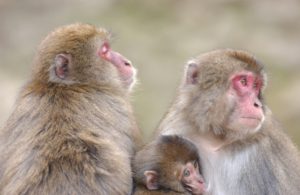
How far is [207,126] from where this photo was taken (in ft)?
24.8

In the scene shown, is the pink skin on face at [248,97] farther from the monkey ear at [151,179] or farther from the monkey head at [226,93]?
the monkey ear at [151,179]

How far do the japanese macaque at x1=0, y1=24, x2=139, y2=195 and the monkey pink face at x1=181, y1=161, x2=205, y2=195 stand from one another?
1.28 feet

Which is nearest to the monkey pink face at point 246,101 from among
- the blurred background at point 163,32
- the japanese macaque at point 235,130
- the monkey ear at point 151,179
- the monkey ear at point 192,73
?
the japanese macaque at point 235,130

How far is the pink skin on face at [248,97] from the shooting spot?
24.2 feet

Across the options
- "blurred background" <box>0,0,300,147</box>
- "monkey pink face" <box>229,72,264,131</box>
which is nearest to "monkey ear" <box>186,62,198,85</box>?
"monkey pink face" <box>229,72,264,131</box>

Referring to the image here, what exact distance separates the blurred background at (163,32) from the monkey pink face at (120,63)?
8.67 meters

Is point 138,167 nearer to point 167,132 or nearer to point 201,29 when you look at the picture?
point 167,132

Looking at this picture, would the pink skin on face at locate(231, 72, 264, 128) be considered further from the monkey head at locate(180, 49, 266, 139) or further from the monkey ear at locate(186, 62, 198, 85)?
the monkey ear at locate(186, 62, 198, 85)

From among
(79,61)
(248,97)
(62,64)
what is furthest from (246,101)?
(62,64)

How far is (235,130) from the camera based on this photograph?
7426mm

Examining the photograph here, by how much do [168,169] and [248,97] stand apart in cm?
86

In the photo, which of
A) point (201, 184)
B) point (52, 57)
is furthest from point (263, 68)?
point (52, 57)

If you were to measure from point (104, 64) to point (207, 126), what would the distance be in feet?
2.96

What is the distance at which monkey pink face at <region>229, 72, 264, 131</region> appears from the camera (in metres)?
7.36
